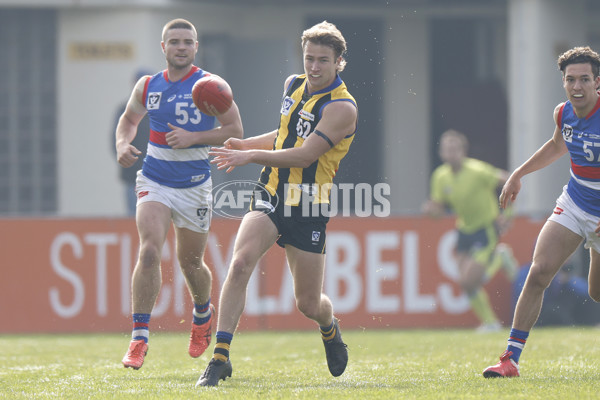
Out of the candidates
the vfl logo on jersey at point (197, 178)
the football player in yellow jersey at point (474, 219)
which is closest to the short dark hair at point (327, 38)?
the vfl logo on jersey at point (197, 178)

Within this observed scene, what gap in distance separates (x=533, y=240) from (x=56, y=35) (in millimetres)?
7326

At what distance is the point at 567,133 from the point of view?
738cm

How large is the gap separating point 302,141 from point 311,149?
0.22 m

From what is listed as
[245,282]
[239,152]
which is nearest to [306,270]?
[245,282]

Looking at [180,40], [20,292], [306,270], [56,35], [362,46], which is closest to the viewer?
[306,270]

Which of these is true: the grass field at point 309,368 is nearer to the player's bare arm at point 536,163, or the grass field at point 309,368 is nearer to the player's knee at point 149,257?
the player's knee at point 149,257

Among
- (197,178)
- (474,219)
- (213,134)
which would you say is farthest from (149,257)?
(474,219)

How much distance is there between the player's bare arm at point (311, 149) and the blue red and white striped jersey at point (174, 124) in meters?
0.93

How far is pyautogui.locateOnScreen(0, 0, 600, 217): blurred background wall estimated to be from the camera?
1603 centimetres

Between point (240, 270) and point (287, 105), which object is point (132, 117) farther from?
point (240, 270)

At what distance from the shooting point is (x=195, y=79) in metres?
8.03

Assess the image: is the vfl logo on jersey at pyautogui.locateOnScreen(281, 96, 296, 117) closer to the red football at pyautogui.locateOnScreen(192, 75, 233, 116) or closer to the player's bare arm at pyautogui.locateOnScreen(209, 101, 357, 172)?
the player's bare arm at pyautogui.locateOnScreen(209, 101, 357, 172)

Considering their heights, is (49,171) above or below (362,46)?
below

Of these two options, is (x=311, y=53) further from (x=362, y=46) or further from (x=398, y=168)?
(x=398, y=168)
